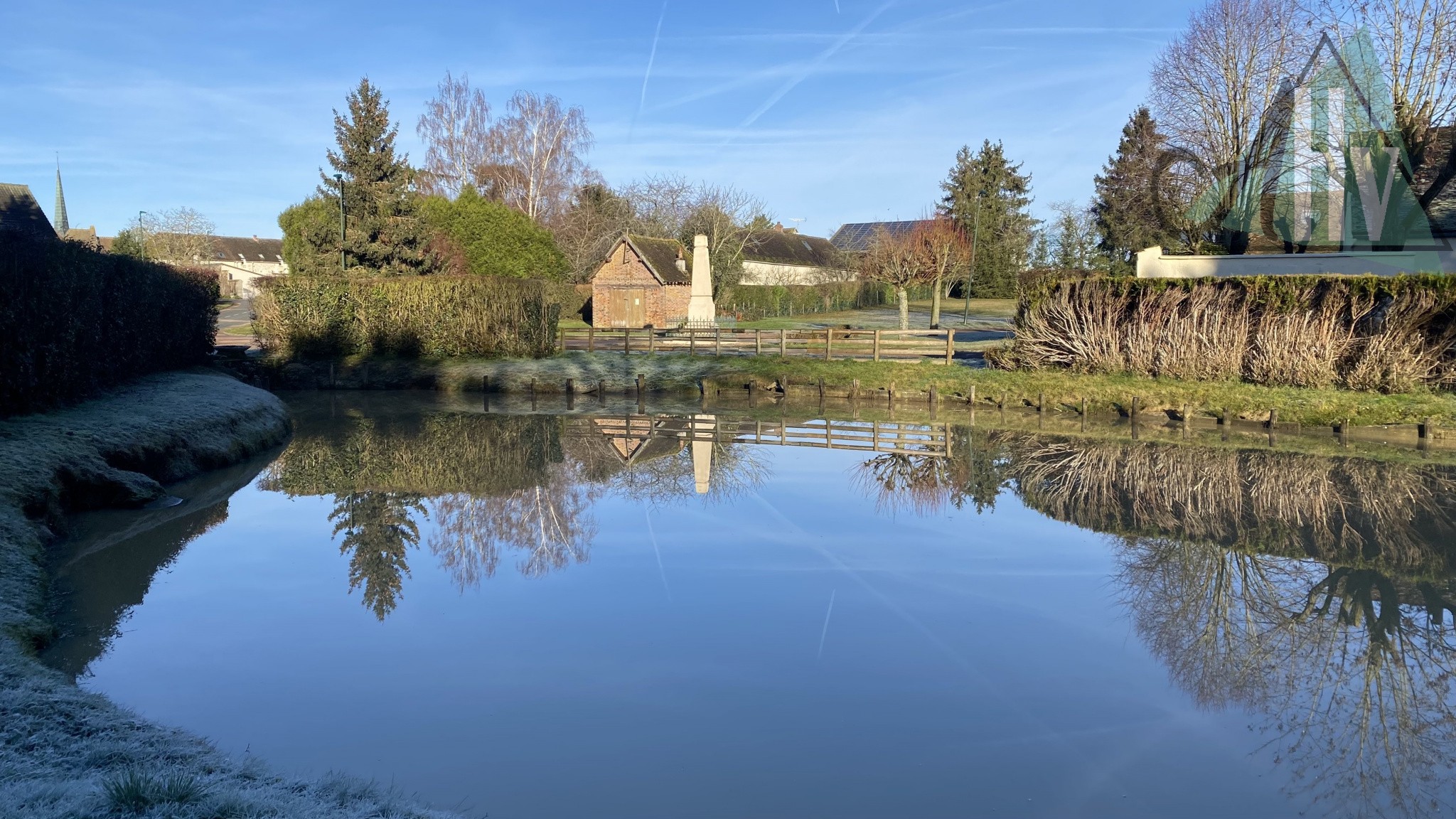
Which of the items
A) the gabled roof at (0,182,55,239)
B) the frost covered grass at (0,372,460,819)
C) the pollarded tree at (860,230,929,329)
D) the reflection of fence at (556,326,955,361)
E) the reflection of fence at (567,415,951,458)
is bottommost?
the reflection of fence at (567,415,951,458)

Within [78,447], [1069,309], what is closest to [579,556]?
[78,447]

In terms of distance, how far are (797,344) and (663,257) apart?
16654mm

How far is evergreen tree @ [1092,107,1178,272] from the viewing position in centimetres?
4547

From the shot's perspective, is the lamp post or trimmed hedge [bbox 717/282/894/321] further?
trimmed hedge [bbox 717/282/894/321]

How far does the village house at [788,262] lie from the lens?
5566 centimetres

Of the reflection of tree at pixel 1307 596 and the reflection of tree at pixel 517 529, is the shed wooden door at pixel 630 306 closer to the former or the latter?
the reflection of tree at pixel 1307 596

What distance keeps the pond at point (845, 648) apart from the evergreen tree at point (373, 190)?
79.7 feet

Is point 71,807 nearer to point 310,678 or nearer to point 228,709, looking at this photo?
point 228,709

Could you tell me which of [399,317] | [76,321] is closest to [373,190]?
[399,317]

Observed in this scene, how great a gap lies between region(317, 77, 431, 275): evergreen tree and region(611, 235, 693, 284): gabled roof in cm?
930

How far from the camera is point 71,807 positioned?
3707 mm

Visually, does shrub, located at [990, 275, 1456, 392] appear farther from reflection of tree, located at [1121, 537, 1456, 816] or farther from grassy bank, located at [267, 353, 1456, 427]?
reflection of tree, located at [1121, 537, 1456, 816]

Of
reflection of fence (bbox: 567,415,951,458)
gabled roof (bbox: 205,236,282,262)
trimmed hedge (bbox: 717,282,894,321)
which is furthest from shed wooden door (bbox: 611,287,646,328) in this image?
gabled roof (bbox: 205,236,282,262)

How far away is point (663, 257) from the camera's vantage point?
43.5 m
